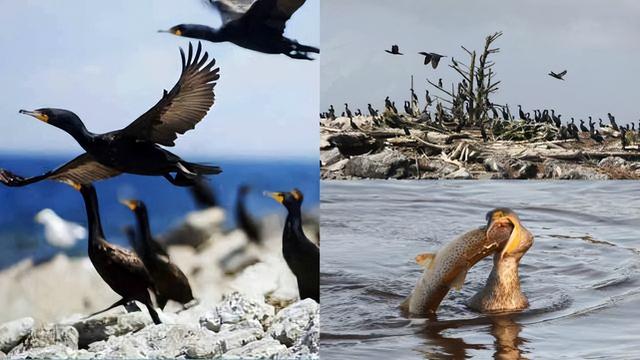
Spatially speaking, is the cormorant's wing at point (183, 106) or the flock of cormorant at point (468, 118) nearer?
the cormorant's wing at point (183, 106)

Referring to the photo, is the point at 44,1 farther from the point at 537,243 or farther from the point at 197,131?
the point at 537,243

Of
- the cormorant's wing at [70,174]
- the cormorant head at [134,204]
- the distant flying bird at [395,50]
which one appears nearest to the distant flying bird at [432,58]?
the distant flying bird at [395,50]

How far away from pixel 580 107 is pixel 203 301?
82.8 inches

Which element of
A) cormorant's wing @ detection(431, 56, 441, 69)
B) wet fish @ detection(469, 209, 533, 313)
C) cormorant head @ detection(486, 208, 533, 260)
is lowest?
wet fish @ detection(469, 209, 533, 313)

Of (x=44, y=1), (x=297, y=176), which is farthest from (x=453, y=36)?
(x=44, y=1)

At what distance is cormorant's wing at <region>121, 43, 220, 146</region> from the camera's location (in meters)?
3.91

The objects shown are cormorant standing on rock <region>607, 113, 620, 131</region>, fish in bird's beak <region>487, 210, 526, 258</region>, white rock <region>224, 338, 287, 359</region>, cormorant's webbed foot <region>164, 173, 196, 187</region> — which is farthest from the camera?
cormorant standing on rock <region>607, 113, 620, 131</region>

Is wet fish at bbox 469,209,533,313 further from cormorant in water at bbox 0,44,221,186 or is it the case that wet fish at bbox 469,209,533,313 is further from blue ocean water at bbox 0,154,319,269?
cormorant in water at bbox 0,44,221,186

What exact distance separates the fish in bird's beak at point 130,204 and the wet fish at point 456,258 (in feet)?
4.57

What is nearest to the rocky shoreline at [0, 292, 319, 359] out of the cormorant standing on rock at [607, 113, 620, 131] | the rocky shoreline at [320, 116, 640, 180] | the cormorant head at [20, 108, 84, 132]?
the rocky shoreline at [320, 116, 640, 180]

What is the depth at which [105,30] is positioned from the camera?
3904 mm

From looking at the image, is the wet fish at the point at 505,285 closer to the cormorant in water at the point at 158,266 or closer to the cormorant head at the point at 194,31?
the cormorant in water at the point at 158,266

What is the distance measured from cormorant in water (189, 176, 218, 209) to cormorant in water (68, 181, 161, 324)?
396 mm

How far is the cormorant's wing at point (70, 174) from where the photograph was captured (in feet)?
12.9
